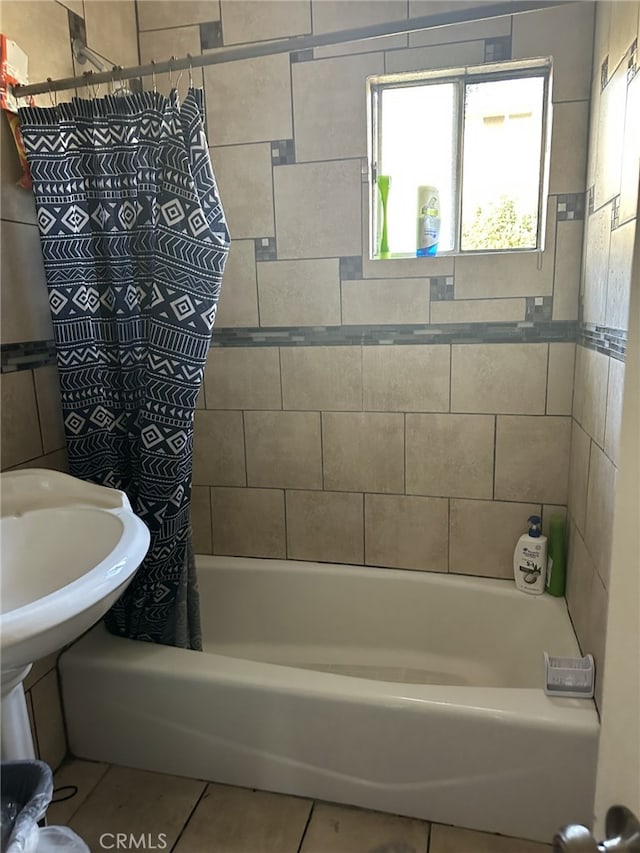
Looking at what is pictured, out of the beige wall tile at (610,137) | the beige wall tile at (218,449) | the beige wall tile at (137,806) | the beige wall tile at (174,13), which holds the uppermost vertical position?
the beige wall tile at (174,13)

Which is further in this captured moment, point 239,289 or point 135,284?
point 239,289

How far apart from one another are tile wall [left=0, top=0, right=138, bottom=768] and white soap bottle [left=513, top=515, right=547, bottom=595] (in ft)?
5.05

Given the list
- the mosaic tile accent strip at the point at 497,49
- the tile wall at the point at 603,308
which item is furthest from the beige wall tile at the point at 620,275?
the mosaic tile accent strip at the point at 497,49

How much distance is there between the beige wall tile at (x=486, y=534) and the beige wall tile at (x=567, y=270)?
0.68 meters

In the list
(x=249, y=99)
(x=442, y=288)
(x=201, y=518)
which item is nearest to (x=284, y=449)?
(x=201, y=518)

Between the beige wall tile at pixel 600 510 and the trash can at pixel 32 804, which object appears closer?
the trash can at pixel 32 804

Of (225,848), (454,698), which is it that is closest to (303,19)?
(454,698)

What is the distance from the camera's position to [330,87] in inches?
76.0

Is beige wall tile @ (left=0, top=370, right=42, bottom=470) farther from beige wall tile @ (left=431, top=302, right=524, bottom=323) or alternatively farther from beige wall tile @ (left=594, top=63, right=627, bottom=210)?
beige wall tile @ (left=594, top=63, right=627, bottom=210)

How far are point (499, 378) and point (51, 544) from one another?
1462mm

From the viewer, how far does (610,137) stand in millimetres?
1481

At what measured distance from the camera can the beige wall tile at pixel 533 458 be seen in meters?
1.97

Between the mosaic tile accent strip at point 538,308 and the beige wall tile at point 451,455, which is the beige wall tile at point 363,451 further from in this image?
the mosaic tile accent strip at point 538,308

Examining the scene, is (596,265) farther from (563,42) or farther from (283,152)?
(283,152)
